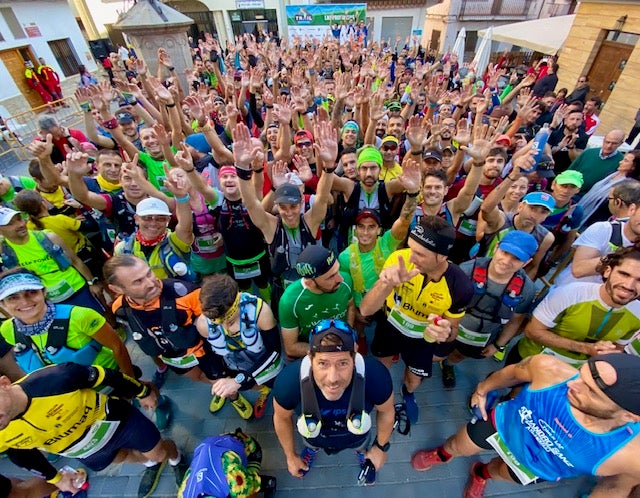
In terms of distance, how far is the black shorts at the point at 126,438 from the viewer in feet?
8.49

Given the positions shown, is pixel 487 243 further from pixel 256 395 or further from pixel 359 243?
pixel 256 395

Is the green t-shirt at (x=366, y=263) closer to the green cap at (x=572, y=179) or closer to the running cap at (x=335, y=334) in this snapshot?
the running cap at (x=335, y=334)

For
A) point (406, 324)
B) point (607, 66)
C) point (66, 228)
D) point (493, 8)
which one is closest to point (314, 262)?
point (406, 324)

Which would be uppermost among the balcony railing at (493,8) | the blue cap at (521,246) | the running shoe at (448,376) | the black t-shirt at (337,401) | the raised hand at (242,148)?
the balcony railing at (493,8)

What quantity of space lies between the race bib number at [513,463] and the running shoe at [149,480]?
127 inches

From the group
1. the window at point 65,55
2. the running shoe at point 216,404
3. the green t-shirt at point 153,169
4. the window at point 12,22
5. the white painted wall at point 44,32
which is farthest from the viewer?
the window at point 65,55

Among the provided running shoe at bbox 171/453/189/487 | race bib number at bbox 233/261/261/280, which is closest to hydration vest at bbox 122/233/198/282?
race bib number at bbox 233/261/261/280

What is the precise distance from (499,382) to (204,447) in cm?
249

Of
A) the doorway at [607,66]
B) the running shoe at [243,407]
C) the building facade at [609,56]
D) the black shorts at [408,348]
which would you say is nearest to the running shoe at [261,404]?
the running shoe at [243,407]

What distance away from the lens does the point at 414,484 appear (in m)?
3.02

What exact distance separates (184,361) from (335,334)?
1.88 metres

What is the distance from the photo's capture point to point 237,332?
258cm

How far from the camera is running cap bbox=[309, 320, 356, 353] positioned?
6.53 ft

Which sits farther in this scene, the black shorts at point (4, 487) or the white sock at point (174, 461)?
the white sock at point (174, 461)
